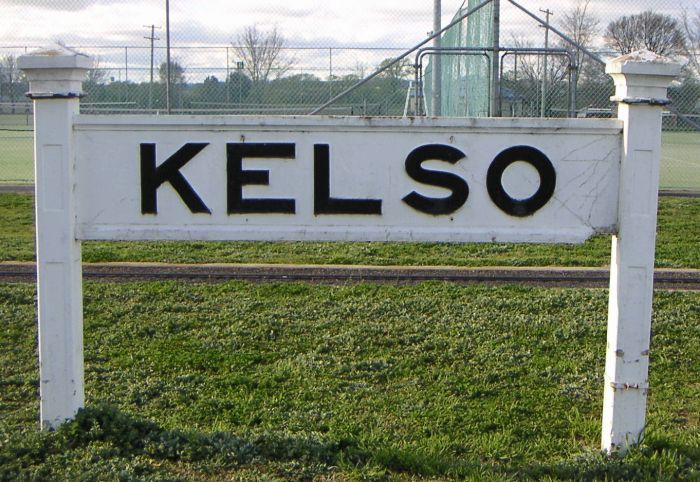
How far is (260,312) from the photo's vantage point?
6.18 metres

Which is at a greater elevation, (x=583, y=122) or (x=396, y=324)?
(x=583, y=122)

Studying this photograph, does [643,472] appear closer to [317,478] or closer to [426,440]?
[426,440]

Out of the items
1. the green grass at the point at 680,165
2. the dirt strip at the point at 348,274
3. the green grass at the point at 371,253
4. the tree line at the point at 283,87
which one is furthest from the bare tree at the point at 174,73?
the green grass at the point at 680,165

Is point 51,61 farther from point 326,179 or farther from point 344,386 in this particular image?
point 344,386

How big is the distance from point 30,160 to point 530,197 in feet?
58.6

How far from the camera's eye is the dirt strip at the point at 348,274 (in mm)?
7320

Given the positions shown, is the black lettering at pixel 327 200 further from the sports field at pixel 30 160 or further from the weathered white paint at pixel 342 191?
the sports field at pixel 30 160

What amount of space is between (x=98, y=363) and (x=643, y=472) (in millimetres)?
2891

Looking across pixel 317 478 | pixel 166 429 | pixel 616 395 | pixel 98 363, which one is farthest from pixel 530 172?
pixel 98 363

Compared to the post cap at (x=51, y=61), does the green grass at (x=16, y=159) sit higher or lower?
lower

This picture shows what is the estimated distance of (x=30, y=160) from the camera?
20125 mm

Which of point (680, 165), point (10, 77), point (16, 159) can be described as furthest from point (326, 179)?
point (680, 165)

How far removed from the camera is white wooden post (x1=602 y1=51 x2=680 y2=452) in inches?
152

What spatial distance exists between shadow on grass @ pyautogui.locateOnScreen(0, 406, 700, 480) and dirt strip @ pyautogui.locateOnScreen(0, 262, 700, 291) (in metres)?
3.28
